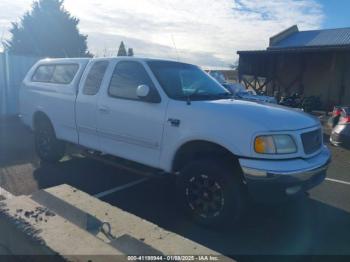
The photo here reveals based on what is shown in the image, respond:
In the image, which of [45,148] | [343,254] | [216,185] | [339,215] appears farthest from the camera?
[45,148]

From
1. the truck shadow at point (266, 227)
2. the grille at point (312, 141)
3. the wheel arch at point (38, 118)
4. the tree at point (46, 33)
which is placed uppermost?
the tree at point (46, 33)

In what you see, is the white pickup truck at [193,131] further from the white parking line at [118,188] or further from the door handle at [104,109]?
the white parking line at [118,188]

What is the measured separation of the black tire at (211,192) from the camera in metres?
3.96

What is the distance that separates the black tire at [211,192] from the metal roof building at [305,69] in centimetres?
1874

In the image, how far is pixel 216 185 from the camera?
13.4ft

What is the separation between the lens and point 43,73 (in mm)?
6973

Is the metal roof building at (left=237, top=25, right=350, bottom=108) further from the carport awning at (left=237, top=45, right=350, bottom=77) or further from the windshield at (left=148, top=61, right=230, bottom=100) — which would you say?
the windshield at (left=148, top=61, right=230, bottom=100)

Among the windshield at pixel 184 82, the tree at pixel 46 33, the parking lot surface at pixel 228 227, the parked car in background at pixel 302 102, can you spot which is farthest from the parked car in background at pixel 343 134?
the tree at pixel 46 33

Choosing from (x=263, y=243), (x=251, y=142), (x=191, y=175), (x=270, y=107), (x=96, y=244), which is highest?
(x=270, y=107)

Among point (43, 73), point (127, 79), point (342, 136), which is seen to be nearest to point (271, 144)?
point (127, 79)

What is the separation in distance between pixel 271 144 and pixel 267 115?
0.38 meters

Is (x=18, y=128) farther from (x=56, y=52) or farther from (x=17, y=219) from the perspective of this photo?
(x=56, y=52)

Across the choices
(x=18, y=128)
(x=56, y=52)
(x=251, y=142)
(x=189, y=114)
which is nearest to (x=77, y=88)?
(x=189, y=114)

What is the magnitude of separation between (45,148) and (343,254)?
531cm
